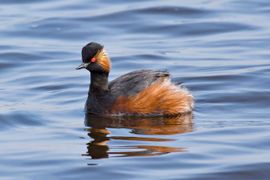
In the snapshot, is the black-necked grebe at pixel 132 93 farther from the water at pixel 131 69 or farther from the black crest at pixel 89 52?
the water at pixel 131 69

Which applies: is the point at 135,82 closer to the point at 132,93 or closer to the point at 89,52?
the point at 132,93

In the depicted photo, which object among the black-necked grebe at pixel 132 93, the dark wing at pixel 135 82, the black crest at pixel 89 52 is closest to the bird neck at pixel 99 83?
the black-necked grebe at pixel 132 93

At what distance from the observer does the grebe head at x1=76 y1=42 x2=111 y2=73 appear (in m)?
13.0

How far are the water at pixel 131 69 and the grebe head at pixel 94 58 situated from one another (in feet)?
2.05

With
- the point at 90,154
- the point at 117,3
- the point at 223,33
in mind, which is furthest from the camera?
the point at 117,3

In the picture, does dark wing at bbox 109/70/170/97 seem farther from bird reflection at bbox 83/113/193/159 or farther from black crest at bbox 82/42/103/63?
black crest at bbox 82/42/103/63

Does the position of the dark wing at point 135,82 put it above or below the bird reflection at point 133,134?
above

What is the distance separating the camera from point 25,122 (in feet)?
41.2

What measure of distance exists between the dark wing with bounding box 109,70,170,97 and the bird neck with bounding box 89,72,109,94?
151mm

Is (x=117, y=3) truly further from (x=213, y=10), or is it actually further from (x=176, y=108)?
(x=176, y=108)

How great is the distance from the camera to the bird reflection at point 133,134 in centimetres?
1086

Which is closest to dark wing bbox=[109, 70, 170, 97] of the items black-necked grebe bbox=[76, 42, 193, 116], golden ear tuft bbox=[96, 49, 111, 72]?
black-necked grebe bbox=[76, 42, 193, 116]

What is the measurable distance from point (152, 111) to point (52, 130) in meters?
1.48

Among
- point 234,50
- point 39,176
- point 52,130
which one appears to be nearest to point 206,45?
point 234,50
